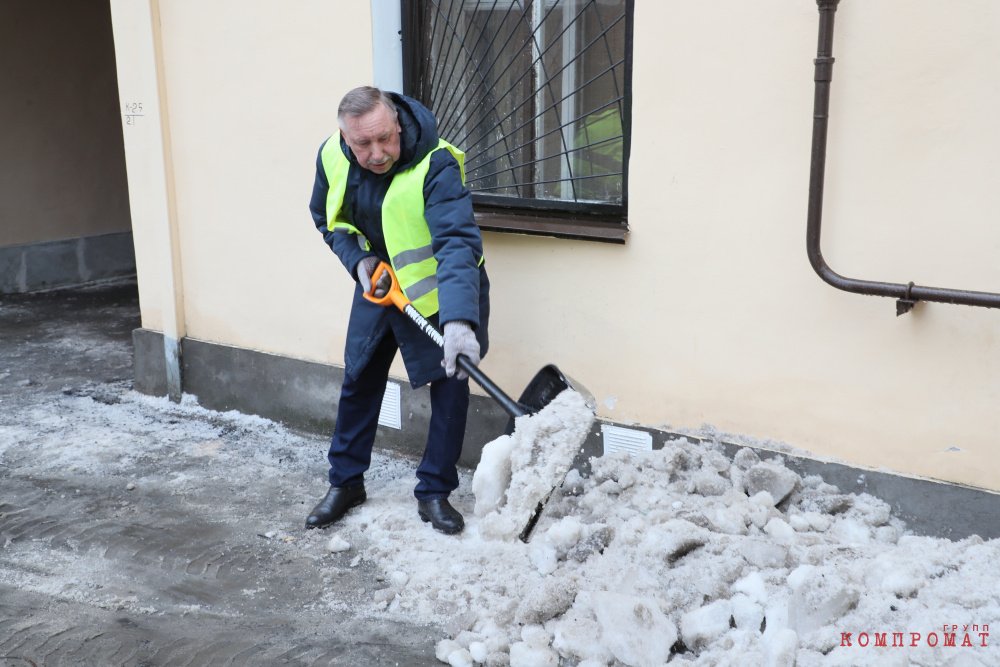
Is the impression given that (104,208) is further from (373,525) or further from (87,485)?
(373,525)

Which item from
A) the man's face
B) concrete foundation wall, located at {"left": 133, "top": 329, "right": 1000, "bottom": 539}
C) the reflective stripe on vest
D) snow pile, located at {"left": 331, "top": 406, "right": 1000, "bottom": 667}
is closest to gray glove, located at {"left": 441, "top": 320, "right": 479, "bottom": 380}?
the reflective stripe on vest

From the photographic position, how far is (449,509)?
13.3ft

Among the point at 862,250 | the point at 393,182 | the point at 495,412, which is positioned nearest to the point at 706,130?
the point at 862,250

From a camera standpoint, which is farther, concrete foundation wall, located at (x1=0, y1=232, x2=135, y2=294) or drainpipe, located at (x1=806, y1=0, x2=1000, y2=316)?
concrete foundation wall, located at (x1=0, y1=232, x2=135, y2=294)

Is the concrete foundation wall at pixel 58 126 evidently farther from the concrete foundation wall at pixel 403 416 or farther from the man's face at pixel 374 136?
the man's face at pixel 374 136

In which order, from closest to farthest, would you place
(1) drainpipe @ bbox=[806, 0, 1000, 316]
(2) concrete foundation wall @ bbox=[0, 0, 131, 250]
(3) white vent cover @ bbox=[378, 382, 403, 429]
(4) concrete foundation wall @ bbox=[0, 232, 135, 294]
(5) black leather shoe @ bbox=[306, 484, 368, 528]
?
(1) drainpipe @ bbox=[806, 0, 1000, 316] < (5) black leather shoe @ bbox=[306, 484, 368, 528] < (3) white vent cover @ bbox=[378, 382, 403, 429] < (2) concrete foundation wall @ bbox=[0, 0, 131, 250] < (4) concrete foundation wall @ bbox=[0, 232, 135, 294]

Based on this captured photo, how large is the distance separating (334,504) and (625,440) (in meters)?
1.28

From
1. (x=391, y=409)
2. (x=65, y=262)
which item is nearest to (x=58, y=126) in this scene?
(x=65, y=262)

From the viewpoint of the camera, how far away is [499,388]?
149 inches

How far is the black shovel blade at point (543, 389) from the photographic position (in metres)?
3.76

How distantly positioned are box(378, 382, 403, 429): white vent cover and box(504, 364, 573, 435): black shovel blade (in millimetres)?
1096

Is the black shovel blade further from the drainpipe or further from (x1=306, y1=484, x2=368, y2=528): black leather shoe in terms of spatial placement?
the drainpipe

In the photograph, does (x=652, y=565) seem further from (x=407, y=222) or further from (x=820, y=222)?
(x=407, y=222)

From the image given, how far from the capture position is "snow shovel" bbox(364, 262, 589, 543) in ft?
11.7
